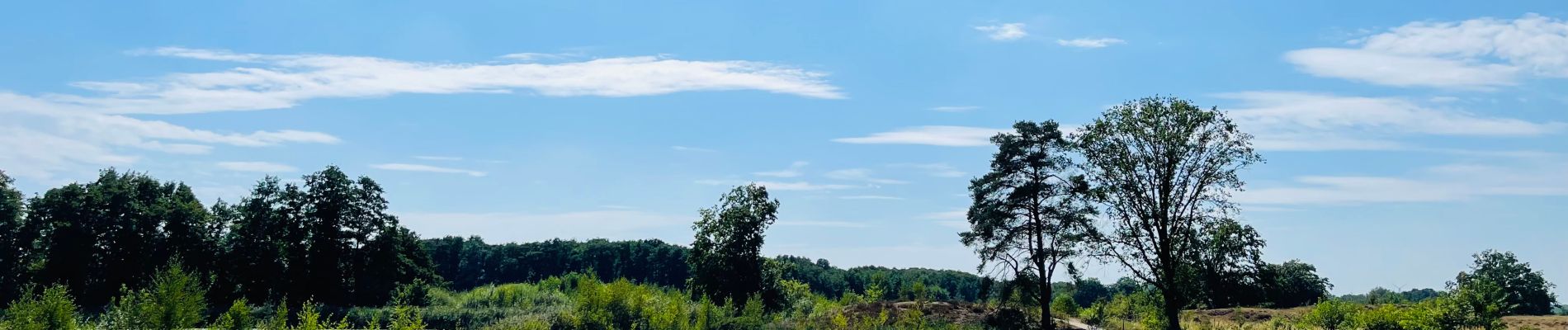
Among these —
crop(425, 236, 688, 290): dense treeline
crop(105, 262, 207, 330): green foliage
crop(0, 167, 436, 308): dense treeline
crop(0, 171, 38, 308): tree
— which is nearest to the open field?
crop(105, 262, 207, 330): green foliage

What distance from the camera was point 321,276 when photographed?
51469 millimetres

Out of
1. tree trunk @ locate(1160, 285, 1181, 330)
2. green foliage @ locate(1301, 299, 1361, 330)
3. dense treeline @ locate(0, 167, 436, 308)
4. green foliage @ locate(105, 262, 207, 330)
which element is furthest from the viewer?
dense treeline @ locate(0, 167, 436, 308)

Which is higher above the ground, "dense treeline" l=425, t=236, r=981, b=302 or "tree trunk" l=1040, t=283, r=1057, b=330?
"dense treeline" l=425, t=236, r=981, b=302

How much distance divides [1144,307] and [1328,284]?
36.4 metres

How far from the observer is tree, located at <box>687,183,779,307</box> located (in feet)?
143

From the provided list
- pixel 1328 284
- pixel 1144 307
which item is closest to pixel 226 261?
pixel 1144 307

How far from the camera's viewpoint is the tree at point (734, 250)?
143 ft

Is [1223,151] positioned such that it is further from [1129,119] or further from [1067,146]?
[1067,146]

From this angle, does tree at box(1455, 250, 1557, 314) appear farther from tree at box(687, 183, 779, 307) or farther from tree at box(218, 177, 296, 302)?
tree at box(218, 177, 296, 302)

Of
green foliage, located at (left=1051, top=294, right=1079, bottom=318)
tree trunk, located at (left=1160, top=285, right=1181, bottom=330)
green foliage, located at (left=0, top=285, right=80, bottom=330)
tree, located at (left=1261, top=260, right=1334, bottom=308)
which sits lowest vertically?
green foliage, located at (left=0, top=285, right=80, bottom=330)

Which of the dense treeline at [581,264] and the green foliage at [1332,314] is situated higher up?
the dense treeline at [581,264]

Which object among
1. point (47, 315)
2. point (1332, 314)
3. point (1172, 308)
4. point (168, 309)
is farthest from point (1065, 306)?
point (47, 315)

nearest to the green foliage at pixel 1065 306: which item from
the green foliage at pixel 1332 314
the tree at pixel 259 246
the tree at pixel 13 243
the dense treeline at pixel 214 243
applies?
the green foliage at pixel 1332 314

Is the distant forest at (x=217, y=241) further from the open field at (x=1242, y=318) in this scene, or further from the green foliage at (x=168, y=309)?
the green foliage at (x=168, y=309)
